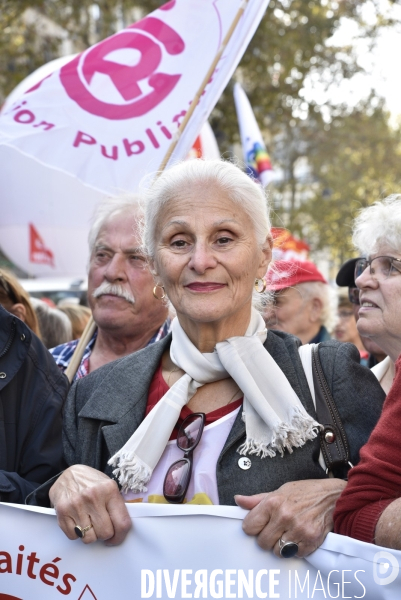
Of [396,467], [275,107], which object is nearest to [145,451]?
[396,467]

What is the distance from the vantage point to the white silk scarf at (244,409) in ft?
7.89

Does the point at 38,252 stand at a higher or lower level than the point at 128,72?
lower

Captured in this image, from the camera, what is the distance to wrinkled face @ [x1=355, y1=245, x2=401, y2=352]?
2.93m

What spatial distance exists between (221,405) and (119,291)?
55.8 inches

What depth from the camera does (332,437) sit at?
242 centimetres

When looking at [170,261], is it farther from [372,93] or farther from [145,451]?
[372,93]

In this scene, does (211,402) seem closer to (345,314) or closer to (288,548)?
(288,548)

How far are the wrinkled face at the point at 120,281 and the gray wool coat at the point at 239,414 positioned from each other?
1035mm

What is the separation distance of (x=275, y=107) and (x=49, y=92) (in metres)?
14.7

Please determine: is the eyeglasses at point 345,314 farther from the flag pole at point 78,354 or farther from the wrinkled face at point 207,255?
the wrinkled face at point 207,255

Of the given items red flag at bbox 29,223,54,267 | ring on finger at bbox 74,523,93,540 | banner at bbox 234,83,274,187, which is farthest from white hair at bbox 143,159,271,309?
red flag at bbox 29,223,54,267

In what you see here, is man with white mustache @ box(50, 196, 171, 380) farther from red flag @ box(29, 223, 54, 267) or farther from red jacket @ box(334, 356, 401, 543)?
red flag @ box(29, 223, 54, 267)

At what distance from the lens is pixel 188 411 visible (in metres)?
2.63

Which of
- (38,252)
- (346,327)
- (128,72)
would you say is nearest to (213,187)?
(128,72)
